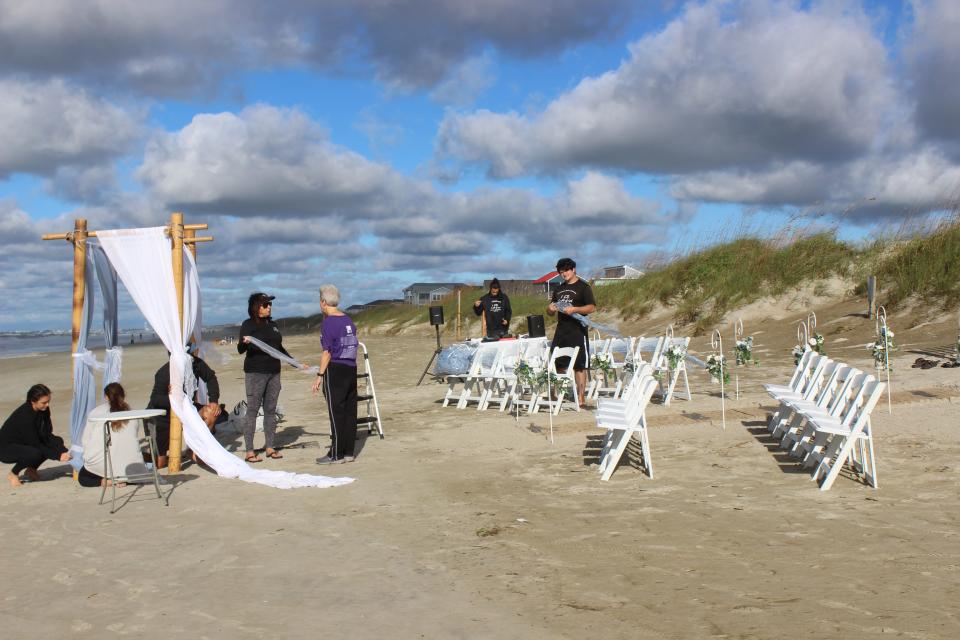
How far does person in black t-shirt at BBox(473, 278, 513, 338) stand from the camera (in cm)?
1519

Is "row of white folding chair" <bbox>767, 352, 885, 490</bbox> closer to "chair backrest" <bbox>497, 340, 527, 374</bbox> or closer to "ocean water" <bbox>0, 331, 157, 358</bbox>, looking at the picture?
"chair backrest" <bbox>497, 340, 527, 374</bbox>

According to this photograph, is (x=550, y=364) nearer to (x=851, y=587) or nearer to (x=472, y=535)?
(x=472, y=535)

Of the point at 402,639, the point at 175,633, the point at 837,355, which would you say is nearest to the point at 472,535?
the point at 402,639

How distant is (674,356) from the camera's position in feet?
33.2

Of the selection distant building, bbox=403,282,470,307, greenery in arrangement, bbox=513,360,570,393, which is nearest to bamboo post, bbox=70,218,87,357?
greenery in arrangement, bbox=513,360,570,393

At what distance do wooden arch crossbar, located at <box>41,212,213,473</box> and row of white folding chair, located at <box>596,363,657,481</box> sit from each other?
405 cm

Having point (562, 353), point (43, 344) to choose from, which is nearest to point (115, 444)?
point (562, 353)

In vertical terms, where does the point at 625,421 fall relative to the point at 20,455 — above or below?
above

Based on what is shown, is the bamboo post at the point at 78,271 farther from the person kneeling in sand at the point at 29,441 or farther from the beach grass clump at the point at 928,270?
the beach grass clump at the point at 928,270

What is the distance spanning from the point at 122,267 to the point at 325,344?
2037 millimetres

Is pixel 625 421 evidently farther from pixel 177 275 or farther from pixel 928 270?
pixel 928 270

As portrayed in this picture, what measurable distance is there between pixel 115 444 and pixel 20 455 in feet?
3.90

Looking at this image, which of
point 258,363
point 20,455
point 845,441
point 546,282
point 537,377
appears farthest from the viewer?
point 546,282

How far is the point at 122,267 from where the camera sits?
26.1 ft
